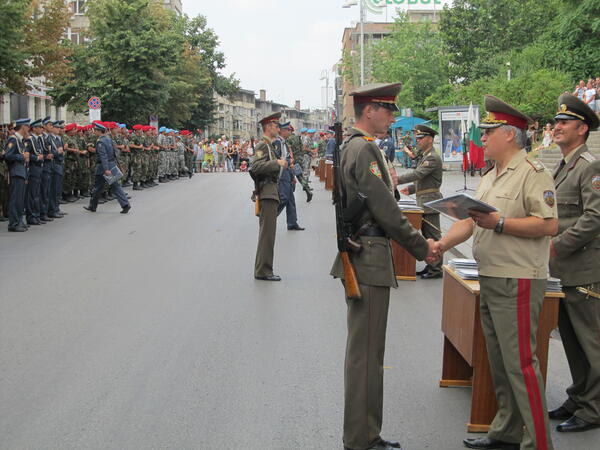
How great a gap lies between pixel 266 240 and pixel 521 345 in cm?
627

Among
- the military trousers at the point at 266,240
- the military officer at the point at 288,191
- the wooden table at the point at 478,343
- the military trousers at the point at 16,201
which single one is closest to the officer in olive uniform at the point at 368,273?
the wooden table at the point at 478,343

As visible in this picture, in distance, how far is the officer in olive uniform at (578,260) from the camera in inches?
209

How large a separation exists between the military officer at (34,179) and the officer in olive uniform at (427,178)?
8.97 metres

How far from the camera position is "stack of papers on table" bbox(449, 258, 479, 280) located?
5.55m

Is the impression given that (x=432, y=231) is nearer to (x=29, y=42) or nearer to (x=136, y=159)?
(x=29, y=42)

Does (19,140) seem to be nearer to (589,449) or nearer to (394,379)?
(394,379)

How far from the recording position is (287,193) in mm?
15992

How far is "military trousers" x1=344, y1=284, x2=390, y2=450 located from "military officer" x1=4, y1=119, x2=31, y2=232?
41.1ft

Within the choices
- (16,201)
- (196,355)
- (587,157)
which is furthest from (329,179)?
(587,157)

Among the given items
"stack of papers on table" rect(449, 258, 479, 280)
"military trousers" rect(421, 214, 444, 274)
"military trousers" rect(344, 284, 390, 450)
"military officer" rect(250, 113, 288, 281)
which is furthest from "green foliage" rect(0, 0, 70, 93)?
"military trousers" rect(344, 284, 390, 450)

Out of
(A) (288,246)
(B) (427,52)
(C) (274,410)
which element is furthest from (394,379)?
(B) (427,52)

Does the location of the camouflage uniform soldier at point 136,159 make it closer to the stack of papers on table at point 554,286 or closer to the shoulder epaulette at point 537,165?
the stack of papers on table at point 554,286

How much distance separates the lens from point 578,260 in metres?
5.40

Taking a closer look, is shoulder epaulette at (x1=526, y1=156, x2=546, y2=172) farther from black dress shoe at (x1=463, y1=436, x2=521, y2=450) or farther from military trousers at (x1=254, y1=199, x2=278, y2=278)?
military trousers at (x1=254, y1=199, x2=278, y2=278)
